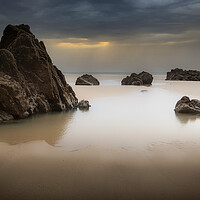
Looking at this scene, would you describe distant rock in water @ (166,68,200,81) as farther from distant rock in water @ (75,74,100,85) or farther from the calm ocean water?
the calm ocean water

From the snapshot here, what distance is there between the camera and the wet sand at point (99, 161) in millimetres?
2973

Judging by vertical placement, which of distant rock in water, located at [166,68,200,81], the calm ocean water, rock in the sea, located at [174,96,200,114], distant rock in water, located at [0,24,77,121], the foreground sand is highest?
distant rock in water, located at [166,68,200,81]

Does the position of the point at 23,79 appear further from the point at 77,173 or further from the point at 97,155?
the point at 77,173

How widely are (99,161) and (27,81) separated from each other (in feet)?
21.1

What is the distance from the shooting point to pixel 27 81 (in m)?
9.45

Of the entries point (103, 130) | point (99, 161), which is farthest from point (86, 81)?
point (99, 161)

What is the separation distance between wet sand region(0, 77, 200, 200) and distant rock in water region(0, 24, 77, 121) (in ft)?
4.27

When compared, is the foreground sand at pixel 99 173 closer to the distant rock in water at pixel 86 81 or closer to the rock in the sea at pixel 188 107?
the rock in the sea at pixel 188 107

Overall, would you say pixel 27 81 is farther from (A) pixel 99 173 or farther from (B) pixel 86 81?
(B) pixel 86 81

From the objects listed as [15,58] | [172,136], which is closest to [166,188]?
[172,136]

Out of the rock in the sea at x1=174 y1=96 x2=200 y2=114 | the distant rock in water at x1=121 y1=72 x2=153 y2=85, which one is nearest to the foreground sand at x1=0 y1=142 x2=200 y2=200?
the rock in the sea at x1=174 y1=96 x2=200 y2=114

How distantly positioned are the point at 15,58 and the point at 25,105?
99.6 inches

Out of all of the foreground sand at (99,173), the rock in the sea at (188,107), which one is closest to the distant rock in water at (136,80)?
the rock in the sea at (188,107)

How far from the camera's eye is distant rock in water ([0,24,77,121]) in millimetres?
7668
